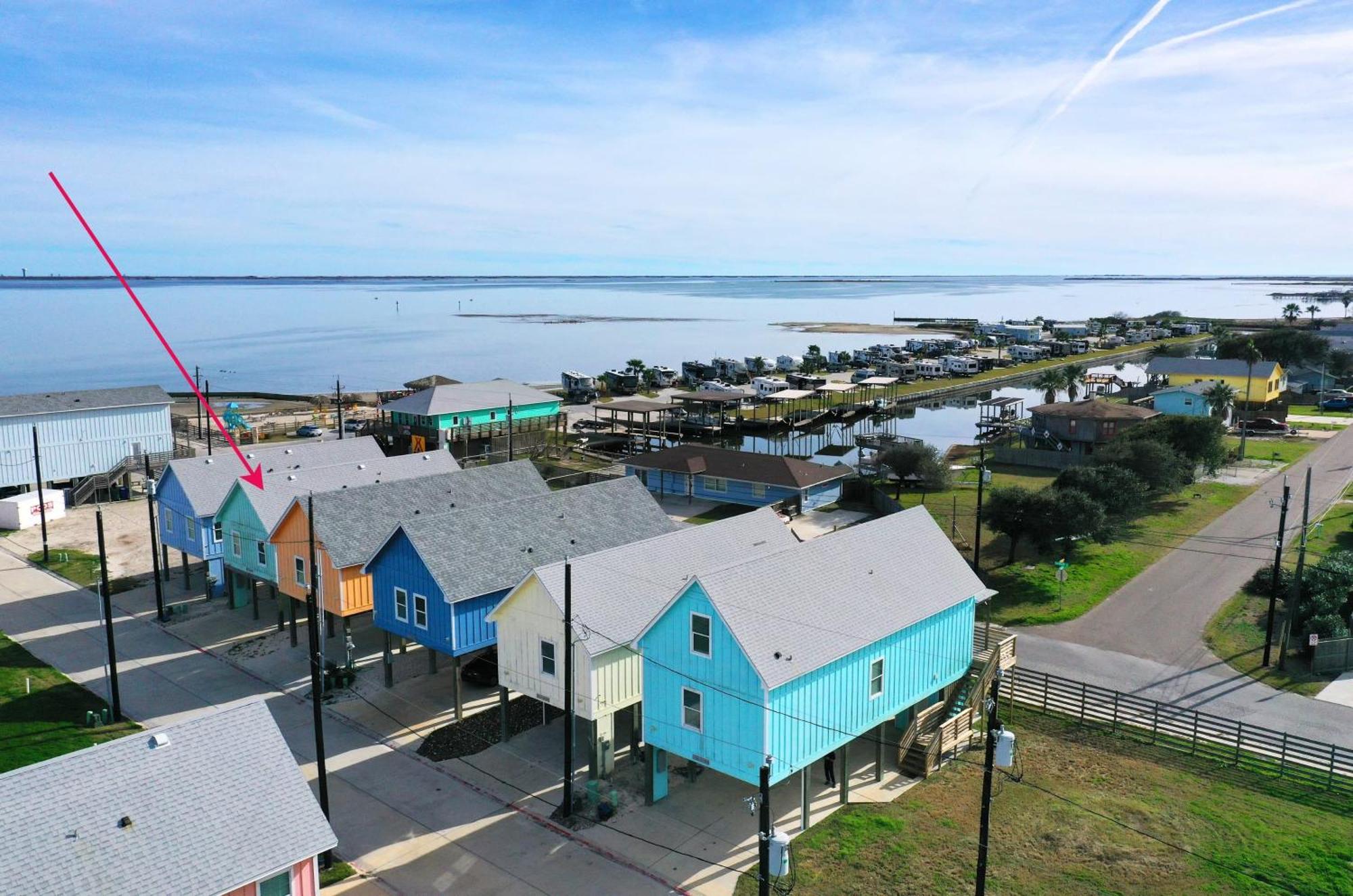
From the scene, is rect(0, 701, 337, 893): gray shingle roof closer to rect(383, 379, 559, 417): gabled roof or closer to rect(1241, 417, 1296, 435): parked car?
rect(383, 379, 559, 417): gabled roof

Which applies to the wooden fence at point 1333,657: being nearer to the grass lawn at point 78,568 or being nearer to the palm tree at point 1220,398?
the grass lawn at point 78,568

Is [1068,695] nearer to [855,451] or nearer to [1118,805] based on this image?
[1118,805]

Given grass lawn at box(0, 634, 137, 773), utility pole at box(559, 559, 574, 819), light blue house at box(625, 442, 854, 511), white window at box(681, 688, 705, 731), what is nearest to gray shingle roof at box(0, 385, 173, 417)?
grass lawn at box(0, 634, 137, 773)

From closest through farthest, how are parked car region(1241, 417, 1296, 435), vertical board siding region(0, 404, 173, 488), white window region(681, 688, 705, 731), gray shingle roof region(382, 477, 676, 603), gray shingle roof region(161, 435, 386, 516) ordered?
white window region(681, 688, 705, 731), gray shingle roof region(382, 477, 676, 603), gray shingle roof region(161, 435, 386, 516), vertical board siding region(0, 404, 173, 488), parked car region(1241, 417, 1296, 435)

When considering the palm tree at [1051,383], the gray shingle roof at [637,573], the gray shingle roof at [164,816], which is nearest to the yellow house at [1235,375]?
the palm tree at [1051,383]

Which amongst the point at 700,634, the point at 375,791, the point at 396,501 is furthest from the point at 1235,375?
the point at 375,791

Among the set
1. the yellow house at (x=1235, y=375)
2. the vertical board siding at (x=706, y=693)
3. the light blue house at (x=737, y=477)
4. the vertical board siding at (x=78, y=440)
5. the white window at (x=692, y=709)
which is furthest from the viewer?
the yellow house at (x=1235, y=375)

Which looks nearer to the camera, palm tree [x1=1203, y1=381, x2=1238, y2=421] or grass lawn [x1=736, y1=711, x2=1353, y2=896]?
grass lawn [x1=736, y1=711, x2=1353, y2=896]
